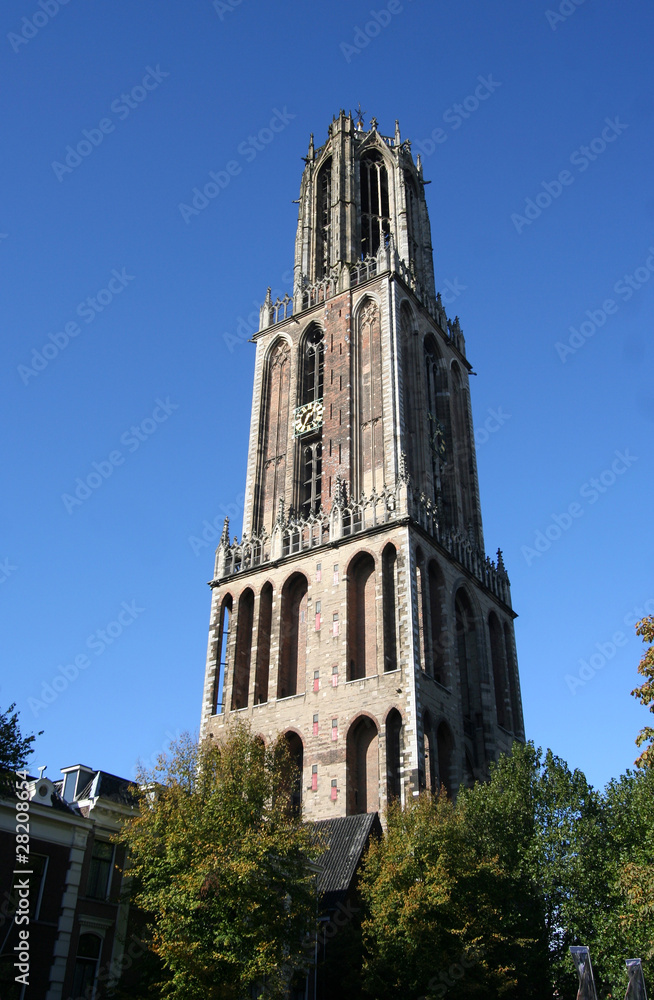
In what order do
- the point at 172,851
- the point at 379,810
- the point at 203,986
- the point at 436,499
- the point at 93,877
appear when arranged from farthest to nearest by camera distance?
the point at 436,499, the point at 379,810, the point at 93,877, the point at 172,851, the point at 203,986

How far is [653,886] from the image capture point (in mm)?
21141

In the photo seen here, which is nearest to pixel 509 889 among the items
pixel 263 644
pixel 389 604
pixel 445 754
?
pixel 445 754

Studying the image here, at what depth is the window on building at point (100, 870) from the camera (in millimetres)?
27781

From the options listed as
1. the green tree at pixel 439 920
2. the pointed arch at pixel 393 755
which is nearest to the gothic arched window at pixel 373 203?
the pointed arch at pixel 393 755

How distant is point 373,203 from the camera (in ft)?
220

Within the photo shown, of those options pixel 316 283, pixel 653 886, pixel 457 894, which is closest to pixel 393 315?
pixel 316 283

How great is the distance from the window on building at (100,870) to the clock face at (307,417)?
30194 millimetres

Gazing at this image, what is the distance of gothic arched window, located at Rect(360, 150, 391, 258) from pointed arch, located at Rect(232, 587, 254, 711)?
2637 centimetres

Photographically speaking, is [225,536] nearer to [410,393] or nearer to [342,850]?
[410,393]

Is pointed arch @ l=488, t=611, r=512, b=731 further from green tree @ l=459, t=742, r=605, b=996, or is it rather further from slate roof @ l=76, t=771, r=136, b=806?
slate roof @ l=76, t=771, r=136, b=806

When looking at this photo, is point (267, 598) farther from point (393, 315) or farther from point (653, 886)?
point (653, 886)

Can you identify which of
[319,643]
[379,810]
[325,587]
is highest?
[325,587]

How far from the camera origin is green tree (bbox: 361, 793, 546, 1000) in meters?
27.2

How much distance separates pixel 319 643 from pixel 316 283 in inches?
1057
